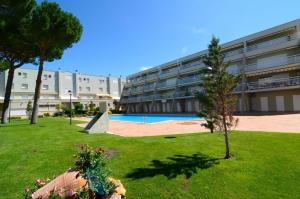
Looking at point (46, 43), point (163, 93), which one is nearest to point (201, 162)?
point (46, 43)

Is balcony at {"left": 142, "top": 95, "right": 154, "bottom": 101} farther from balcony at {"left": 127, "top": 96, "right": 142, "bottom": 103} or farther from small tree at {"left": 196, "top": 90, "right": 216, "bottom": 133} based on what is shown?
small tree at {"left": 196, "top": 90, "right": 216, "bottom": 133}

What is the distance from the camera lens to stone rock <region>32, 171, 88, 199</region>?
6.00 m

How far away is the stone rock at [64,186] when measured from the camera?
600 cm

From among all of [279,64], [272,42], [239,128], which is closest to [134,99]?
[272,42]

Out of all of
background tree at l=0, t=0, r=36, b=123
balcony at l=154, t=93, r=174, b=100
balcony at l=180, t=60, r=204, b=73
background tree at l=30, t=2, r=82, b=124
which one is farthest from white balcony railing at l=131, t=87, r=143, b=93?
background tree at l=0, t=0, r=36, b=123

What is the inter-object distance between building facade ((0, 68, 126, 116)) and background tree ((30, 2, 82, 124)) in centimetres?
3234

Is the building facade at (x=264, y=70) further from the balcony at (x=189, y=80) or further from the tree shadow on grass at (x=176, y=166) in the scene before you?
the tree shadow on grass at (x=176, y=166)

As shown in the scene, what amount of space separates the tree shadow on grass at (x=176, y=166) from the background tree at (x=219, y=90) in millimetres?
1102

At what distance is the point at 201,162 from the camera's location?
9.22 meters

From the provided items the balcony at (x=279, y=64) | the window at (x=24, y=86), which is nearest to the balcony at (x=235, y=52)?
the balcony at (x=279, y=64)

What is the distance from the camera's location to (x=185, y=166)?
8.83m

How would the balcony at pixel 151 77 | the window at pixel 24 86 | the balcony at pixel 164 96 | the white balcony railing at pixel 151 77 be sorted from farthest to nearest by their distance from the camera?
the white balcony railing at pixel 151 77 < the balcony at pixel 151 77 < the window at pixel 24 86 < the balcony at pixel 164 96

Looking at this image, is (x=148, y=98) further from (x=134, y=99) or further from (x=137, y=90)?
(x=137, y=90)

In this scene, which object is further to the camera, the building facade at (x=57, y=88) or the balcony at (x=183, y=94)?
the building facade at (x=57, y=88)
